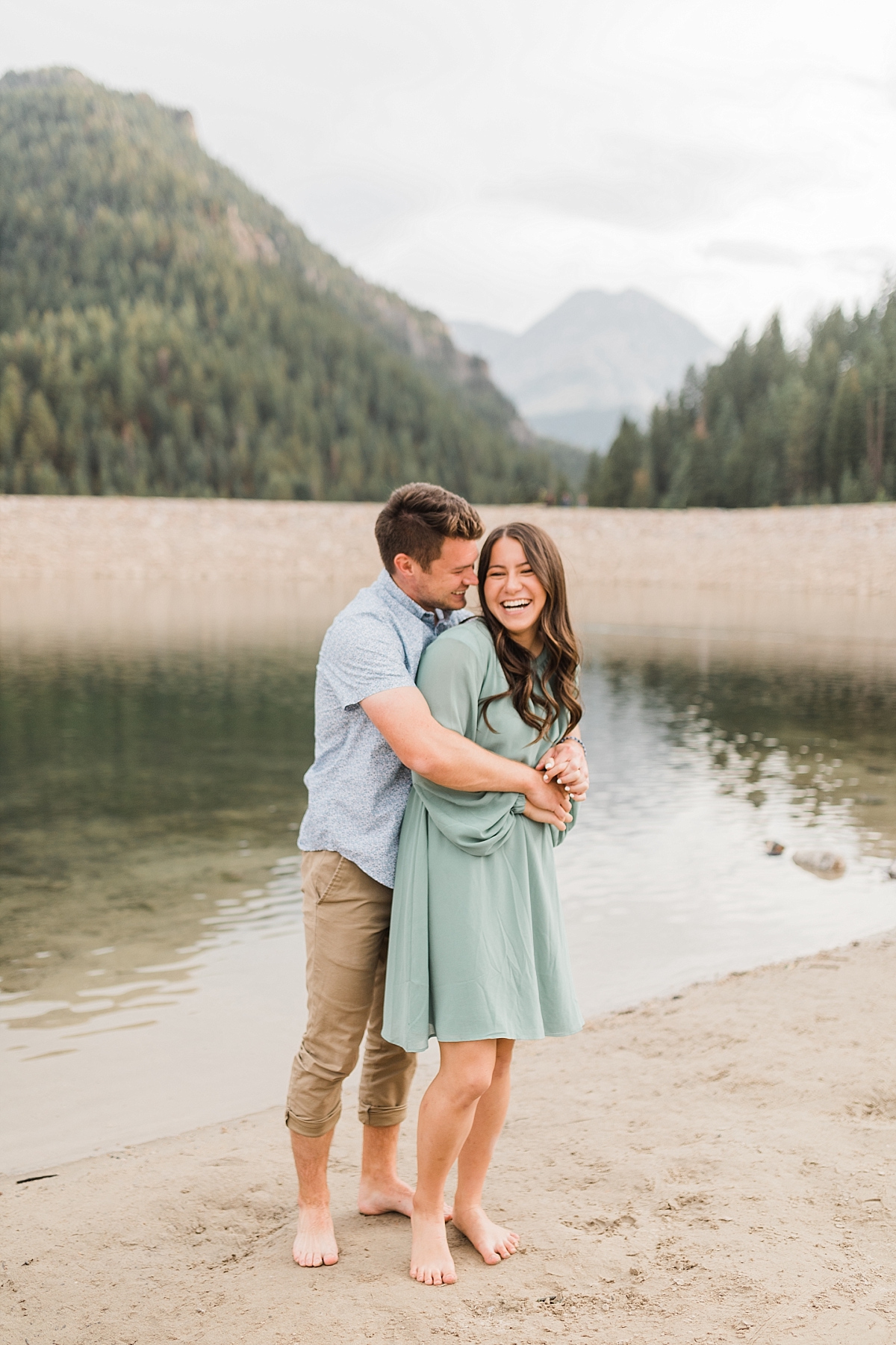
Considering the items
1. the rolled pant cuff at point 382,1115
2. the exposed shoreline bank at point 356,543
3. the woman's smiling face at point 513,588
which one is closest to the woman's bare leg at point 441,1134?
the rolled pant cuff at point 382,1115

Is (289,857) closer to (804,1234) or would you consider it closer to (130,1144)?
(130,1144)

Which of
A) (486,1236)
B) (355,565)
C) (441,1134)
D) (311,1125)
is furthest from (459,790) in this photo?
(355,565)

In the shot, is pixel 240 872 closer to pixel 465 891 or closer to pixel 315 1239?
pixel 315 1239

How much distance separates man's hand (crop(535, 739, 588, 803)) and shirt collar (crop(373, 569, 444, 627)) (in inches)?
19.6

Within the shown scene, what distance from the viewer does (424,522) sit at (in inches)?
114

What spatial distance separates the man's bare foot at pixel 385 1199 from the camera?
11.0 feet

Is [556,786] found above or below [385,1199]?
above

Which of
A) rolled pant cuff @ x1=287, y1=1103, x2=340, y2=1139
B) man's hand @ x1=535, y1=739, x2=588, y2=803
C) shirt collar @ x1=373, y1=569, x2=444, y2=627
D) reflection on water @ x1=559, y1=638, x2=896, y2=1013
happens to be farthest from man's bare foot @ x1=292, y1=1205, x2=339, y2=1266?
reflection on water @ x1=559, y1=638, x2=896, y2=1013

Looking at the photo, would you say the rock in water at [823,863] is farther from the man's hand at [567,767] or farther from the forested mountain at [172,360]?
the forested mountain at [172,360]

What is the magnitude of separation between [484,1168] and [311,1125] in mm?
516

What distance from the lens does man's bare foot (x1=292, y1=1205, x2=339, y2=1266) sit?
10.00 ft

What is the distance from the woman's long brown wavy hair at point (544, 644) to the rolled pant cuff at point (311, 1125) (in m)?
1.22

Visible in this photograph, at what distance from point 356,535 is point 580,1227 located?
50.4 metres

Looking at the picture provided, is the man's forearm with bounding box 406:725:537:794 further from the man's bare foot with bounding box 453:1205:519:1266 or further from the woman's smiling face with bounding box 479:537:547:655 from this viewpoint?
the man's bare foot with bounding box 453:1205:519:1266
